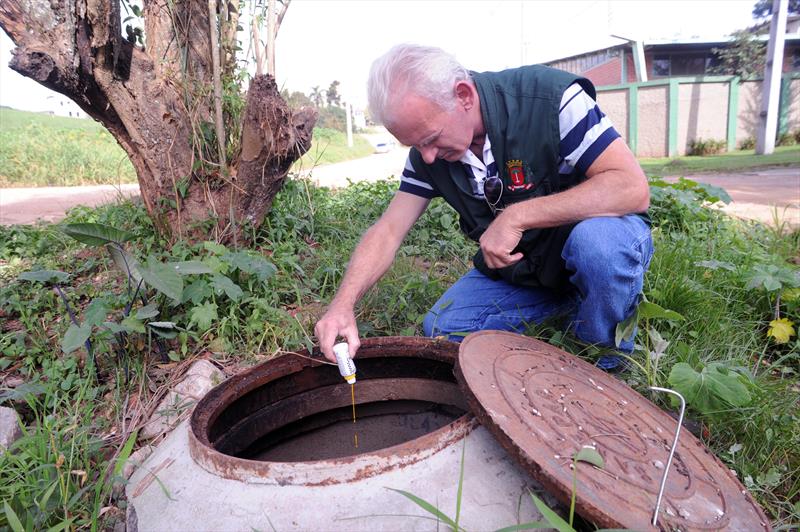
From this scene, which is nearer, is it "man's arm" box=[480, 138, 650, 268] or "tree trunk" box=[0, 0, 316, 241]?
"man's arm" box=[480, 138, 650, 268]

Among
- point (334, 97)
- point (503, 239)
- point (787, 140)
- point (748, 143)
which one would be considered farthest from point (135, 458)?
point (334, 97)

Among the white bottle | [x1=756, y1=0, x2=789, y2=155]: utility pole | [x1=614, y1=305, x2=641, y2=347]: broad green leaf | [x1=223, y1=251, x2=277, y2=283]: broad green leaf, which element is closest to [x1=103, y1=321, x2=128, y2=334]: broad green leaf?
[x1=223, y1=251, x2=277, y2=283]: broad green leaf

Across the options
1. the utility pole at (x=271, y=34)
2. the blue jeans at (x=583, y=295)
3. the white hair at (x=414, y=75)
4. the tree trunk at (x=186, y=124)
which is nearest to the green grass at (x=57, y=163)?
the tree trunk at (x=186, y=124)

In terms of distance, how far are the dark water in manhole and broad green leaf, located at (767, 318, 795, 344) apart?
1389mm

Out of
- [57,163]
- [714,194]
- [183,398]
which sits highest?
[57,163]

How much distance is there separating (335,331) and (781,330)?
1821 millimetres

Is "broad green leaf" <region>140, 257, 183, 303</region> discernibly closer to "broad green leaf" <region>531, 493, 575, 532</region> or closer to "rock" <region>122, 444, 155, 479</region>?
"rock" <region>122, 444, 155, 479</region>

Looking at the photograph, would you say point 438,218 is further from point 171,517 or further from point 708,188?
point 171,517

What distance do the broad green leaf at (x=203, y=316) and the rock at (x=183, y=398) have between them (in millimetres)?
148

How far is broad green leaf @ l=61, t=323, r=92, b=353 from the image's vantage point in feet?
5.97

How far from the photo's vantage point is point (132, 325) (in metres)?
2.00

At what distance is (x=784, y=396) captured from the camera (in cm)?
180

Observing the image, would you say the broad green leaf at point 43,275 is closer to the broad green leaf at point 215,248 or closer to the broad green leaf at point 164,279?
the broad green leaf at point 164,279

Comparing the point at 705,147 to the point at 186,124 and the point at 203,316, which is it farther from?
the point at 203,316
